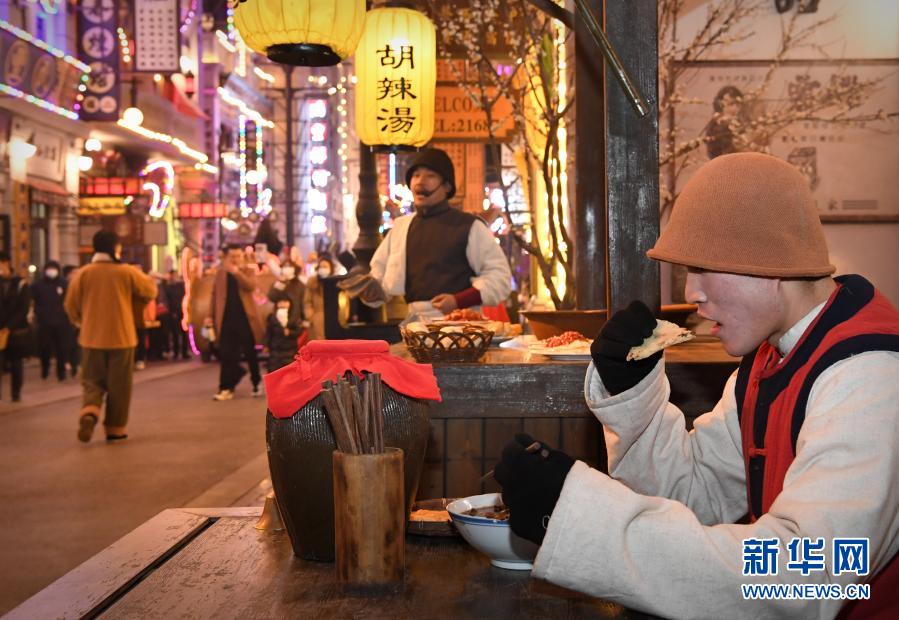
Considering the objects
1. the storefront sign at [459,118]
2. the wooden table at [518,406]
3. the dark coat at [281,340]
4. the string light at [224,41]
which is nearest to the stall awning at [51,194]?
the dark coat at [281,340]

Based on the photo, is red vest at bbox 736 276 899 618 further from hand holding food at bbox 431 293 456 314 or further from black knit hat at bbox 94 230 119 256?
black knit hat at bbox 94 230 119 256

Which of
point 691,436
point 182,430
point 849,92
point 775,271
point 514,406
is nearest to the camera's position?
point 775,271

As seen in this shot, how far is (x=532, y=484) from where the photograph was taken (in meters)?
1.80

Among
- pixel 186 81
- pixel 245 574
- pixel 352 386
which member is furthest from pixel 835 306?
pixel 186 81

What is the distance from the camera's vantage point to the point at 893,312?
2014 mm

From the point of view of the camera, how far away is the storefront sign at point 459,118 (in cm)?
1211

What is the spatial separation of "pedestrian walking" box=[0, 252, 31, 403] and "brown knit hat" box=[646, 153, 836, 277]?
14.6 m

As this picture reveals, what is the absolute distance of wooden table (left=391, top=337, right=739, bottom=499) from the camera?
406 centimetres

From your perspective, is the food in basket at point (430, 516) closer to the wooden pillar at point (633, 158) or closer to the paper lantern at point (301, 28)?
the wooden pillar at point (633, 158)

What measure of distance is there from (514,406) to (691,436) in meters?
1.57

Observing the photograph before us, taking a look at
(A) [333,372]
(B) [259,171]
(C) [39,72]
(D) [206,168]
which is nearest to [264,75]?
(B) [259,171]

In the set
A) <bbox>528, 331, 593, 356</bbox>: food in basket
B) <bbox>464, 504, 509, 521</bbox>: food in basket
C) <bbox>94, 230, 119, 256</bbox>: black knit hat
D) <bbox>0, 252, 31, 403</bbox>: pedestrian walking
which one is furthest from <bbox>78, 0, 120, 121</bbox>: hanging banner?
<bbox>464, 504, 509, 521</bbox>: food in basket

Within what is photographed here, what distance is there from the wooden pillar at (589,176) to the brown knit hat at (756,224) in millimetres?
3586

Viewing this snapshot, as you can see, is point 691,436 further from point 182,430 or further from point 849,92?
point 182,430
